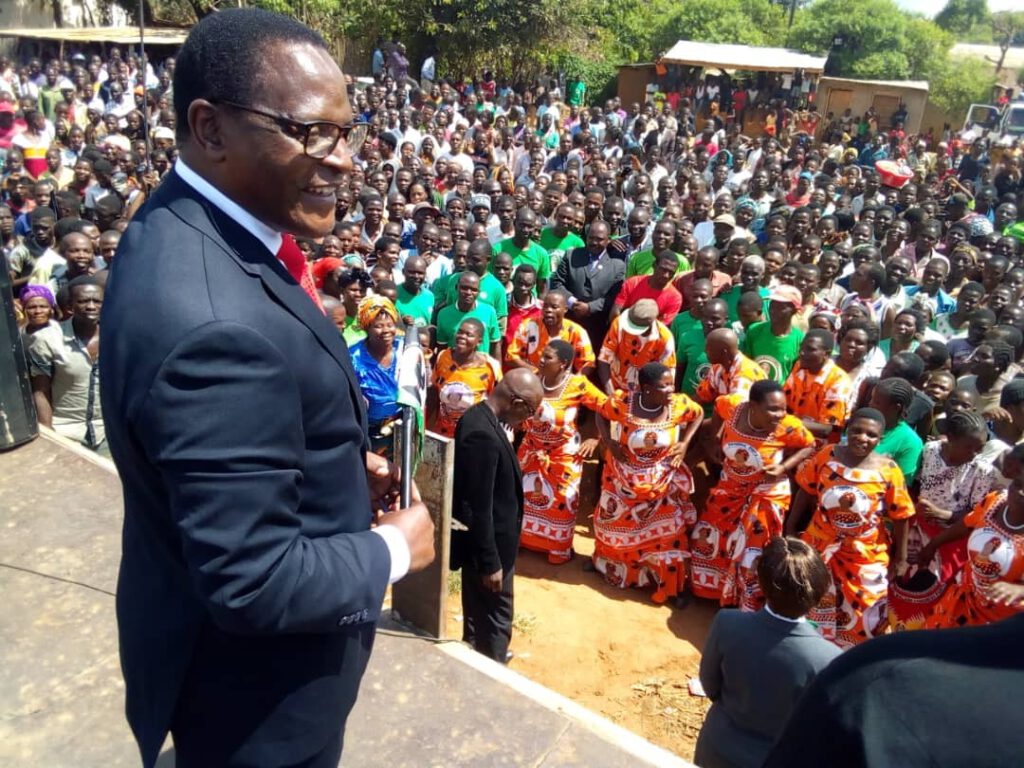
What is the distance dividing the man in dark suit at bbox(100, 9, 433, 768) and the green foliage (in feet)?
88.7

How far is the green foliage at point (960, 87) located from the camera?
24.2 m

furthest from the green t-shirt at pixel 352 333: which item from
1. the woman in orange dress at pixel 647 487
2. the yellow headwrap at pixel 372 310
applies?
the woman in orange dress at pixel 647 487

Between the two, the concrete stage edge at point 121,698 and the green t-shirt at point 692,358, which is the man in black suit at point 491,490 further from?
the green t-shirt at point 692,358

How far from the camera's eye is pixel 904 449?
4.39m

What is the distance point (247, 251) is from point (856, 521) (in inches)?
149

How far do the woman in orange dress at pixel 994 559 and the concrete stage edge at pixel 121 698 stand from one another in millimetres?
1971

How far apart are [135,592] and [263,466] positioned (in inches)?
19.0

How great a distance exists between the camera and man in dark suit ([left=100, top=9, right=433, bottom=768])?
1.05 meters

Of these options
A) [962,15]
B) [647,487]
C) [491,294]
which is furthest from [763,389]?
[962,15]

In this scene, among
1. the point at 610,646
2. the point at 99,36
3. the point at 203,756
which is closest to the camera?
the point at 203,756

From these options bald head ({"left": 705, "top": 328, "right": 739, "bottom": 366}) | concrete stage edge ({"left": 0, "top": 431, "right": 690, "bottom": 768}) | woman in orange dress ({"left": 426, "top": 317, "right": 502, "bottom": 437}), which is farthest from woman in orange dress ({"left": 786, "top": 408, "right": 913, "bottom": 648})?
concrete stage edge ({"left": 0, "top": 431, "right": 690, "bottom": 768})

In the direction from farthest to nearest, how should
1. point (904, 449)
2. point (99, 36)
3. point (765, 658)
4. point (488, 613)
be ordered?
1. point (99, 36)
2. point (904, 449)
3. point (488, 613)
4. point (765, 658)

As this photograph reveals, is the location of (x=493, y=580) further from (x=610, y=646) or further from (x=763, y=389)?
(x=763, y=389)

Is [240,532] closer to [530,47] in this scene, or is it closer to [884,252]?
[884,252]
